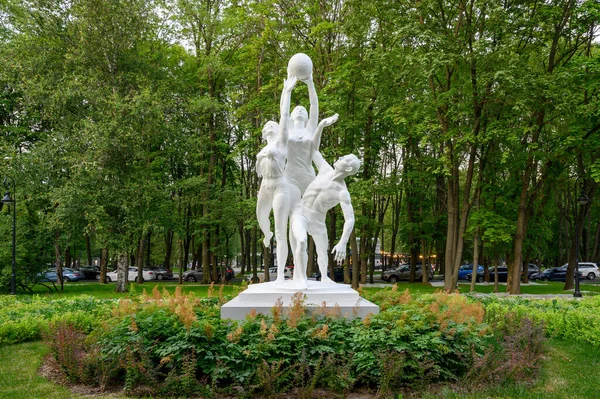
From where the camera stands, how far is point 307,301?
656 cm

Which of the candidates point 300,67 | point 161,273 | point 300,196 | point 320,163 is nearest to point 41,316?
point 300,196

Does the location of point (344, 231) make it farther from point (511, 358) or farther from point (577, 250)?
point (577, 250)

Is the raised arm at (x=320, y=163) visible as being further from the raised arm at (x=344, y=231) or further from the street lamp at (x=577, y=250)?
the street lamp at (x=577, y=250)

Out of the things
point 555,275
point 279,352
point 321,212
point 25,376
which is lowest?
point 555,275

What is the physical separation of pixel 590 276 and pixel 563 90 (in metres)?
22.6

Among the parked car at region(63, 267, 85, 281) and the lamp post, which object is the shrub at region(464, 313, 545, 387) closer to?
the lamp post

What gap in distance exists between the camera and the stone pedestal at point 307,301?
20.7 feet

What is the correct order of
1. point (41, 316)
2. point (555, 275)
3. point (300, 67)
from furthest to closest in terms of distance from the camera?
point (555, 275), point (41, 316), point (300, 67)

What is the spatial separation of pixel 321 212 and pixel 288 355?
2.59 m

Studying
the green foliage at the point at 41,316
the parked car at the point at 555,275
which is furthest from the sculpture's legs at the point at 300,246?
the parked car at the point at 555,275

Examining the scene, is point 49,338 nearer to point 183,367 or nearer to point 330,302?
point 183,367

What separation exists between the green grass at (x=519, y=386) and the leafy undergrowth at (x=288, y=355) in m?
0.25

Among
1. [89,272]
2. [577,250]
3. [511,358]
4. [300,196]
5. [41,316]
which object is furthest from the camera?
[89,272]

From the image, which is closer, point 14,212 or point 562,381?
point 562,381
